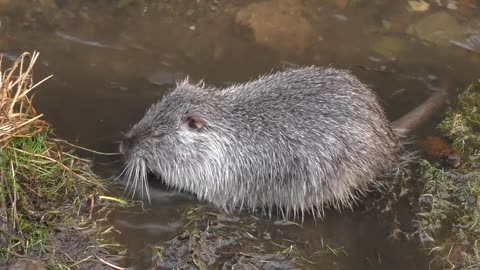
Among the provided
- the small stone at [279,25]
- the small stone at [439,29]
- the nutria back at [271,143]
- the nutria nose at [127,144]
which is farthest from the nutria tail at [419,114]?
the nutria nose at [127,144]

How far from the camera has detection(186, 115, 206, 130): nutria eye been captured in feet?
14.6

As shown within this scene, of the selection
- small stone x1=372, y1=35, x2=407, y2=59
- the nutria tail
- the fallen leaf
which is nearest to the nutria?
the nutria tail

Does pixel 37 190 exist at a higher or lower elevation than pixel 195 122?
lower

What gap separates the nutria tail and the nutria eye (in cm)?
134

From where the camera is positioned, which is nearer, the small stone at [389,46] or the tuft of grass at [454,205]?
the tuft of grass at [454,205]

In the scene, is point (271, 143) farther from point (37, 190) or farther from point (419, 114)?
point (37, 190)

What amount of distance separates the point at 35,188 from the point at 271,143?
1.42 m

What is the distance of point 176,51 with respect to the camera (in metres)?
5.50

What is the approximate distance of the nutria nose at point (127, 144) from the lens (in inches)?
179

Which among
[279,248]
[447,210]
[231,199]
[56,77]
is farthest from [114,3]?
[447,210]

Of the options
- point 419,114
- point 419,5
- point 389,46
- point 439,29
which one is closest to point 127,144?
point 419,114

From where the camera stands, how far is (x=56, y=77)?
515 cm

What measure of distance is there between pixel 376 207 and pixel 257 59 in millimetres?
1624

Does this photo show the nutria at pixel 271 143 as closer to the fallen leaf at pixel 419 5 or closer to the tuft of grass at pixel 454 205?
the tuft of grass at pixel 454 205
